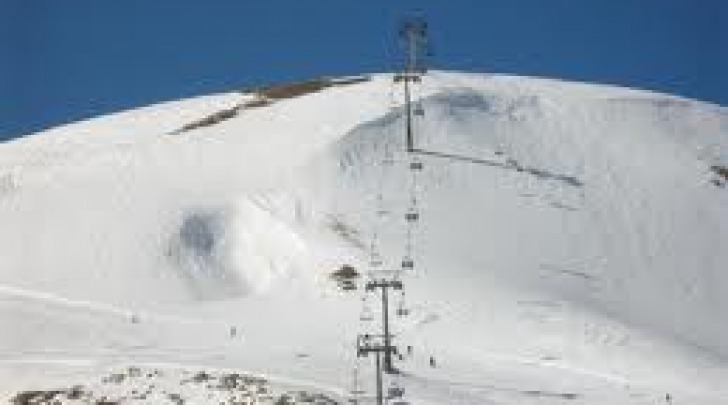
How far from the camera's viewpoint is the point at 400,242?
209 feet

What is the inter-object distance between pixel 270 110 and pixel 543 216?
20673 millimetres

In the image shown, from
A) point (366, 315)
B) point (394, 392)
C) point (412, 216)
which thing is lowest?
point (394, 392)

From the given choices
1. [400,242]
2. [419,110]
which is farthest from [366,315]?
[419,110]

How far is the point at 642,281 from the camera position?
65.7m

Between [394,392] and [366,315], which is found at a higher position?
[366,315]

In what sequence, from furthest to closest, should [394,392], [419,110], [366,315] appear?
[419,110]
[366,315]
[394,392]

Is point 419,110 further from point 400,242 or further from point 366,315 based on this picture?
point 366,315

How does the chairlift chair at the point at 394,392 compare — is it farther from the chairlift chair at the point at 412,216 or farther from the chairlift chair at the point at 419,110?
the chairlift chair at the point at 419,110

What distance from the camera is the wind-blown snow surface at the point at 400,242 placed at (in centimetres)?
5038

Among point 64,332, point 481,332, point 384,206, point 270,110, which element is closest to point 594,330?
point 481,332

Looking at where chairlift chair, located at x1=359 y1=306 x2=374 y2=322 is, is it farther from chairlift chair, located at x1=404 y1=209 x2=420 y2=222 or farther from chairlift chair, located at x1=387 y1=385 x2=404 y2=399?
chairlift chair, located at x1=387 y1=385 x2=404 y2=399

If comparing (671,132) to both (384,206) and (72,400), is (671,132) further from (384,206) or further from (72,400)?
(72,400)

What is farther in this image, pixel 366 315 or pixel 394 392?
pixel 366 315

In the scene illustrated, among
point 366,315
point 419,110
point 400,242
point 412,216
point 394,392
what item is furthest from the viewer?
point 419,110
